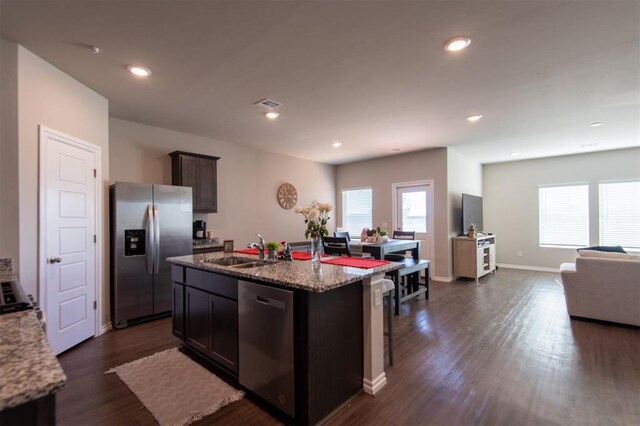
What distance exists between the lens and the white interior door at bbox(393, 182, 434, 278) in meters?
6.29

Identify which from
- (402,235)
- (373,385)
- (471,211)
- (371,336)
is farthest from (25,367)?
Result: (471,211)

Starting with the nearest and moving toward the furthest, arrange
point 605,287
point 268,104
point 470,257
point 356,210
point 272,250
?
point 272,250 → point 605,287 → point 268,104 → point 470,257 → point 356,210

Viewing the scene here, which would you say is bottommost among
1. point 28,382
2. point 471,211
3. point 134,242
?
point 28,382

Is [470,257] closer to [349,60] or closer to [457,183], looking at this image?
[457,183]

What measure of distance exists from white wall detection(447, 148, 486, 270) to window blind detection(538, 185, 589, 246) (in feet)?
5.64

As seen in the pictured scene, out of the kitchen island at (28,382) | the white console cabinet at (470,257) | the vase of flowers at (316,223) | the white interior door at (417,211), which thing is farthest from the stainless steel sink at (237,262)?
the white console cabinet at (470,257)

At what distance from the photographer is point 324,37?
2.34 meters

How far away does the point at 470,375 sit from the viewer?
249 centimetres

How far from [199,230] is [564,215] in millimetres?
7841

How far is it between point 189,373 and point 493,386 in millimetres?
2468

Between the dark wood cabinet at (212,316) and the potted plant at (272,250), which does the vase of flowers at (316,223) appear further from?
the dark wood cabinet at (212,316)

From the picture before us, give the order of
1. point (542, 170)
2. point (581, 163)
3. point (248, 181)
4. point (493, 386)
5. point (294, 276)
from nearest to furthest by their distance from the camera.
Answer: point (294, 276), point (493, 386), point (248, 181), point (581, 163), point (542, 170)

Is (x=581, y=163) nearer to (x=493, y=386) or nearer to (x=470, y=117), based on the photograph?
(x=470, y=117)

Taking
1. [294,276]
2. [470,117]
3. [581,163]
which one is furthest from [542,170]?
[294,276]
